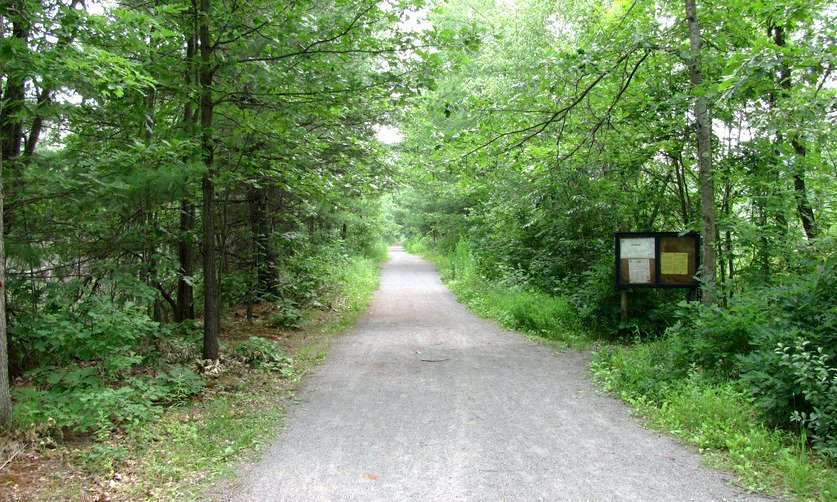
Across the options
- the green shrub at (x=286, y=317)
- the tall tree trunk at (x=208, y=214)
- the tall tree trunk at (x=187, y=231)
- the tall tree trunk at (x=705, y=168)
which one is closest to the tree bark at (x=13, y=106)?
the tall tree trunk at (x=187, y=231)

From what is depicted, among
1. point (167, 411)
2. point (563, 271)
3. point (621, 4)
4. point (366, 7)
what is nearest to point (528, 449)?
point (167, 411)

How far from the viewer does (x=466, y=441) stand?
15.9 ft

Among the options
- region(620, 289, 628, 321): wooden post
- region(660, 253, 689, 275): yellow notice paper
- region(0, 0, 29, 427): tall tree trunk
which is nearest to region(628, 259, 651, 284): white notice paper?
region(660, 253, 689, 275): yellow notice paper

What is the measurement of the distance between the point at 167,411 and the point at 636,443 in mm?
4833

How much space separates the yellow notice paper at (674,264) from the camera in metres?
8.95

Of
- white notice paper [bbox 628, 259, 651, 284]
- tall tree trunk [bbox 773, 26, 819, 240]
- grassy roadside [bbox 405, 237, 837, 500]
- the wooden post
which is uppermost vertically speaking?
tall tree trunk [bbox 773, 26, 819, 240]

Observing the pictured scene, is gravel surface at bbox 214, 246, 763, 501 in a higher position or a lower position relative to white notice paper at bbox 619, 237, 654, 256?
lower

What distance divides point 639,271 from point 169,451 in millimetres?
7866

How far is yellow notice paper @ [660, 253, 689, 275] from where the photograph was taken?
8953 mm

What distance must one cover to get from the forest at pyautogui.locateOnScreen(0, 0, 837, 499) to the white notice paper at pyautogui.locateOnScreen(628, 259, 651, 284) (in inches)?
29.0

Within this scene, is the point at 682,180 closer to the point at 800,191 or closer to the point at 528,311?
the point at 800,191

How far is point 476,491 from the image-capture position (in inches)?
152

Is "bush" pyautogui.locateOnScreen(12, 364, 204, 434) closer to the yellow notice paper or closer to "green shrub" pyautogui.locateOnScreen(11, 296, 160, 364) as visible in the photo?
"green shrub" pyautogui.locateOnScreen(11, 296, 160, 364)

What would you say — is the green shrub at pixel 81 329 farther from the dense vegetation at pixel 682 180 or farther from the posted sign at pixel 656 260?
the posted sign at pixel 656 260
